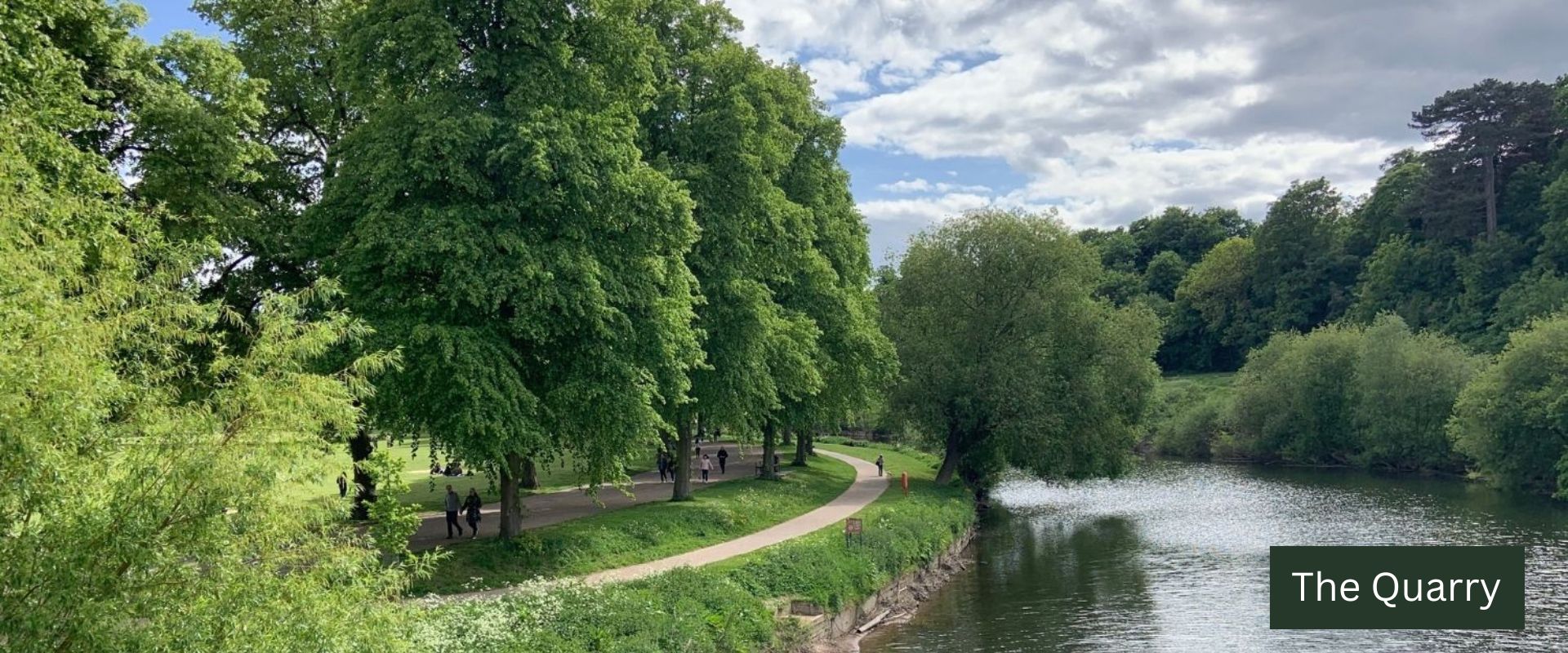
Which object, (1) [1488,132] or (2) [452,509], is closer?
(2) [452,509]

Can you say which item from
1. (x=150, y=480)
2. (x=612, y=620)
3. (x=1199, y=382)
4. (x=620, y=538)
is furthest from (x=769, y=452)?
(x=1199, y=382)

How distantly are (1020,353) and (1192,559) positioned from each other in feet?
41.9

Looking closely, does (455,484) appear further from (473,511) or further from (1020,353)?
(1020,353)

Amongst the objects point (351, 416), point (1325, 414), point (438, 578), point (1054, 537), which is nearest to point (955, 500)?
point (1054, 537)

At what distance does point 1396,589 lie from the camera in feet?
77.7

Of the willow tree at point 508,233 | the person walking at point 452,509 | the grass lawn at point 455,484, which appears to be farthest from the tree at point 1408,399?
the person walking at point 452,509

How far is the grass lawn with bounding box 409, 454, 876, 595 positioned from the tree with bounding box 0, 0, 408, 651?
10573 millimetres

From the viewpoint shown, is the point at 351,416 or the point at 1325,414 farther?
the point at 1325,414

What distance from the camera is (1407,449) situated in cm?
6078

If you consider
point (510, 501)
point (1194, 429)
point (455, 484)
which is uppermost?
point (510, 501)

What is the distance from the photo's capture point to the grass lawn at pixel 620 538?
70.3 feet

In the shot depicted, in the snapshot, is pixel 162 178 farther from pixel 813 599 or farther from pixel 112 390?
pixel 813 599

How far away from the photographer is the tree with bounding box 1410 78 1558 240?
86.9 m

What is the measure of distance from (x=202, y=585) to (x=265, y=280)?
1803 centimetres
